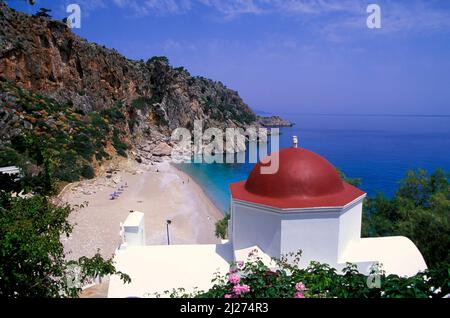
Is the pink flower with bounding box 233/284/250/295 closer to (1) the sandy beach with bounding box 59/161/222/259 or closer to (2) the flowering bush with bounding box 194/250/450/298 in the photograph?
(2) the flowering bush with bounding box 194/250/450/298

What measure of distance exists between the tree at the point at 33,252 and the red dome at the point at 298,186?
13.9 ft

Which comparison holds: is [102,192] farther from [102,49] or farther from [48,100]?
[102,49]

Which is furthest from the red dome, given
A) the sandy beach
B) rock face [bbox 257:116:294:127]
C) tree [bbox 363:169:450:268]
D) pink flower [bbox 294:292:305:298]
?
rock face [bbox 257:116:294:127]

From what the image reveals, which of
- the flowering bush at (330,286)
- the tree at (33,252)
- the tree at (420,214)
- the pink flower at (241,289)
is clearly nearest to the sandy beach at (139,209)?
the tree at (33,252)

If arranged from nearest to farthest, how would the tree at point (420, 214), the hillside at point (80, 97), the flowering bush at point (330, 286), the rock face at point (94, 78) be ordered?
the flowering bush at point (330, 286) → the tree at point (420, 214) → the hillside at point (80, 97) → the rock face at point (94, 78)

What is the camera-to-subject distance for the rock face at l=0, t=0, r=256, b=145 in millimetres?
36562

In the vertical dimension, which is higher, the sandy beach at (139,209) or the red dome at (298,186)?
the red dome at (298,186)

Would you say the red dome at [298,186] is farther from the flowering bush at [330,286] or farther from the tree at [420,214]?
the tree at [420,214]

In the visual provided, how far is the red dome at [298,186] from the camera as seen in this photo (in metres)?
7.31

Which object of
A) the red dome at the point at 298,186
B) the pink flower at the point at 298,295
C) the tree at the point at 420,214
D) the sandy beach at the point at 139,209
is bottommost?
the sandy beach at the point at 139,209

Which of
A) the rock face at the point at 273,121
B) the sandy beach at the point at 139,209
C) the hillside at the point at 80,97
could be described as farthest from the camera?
the rock face at the point at 273,121

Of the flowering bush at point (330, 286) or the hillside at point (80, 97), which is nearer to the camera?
the flowering bush at point (330, 286)

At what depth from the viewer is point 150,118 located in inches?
2240

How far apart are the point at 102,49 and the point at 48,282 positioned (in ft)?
170
